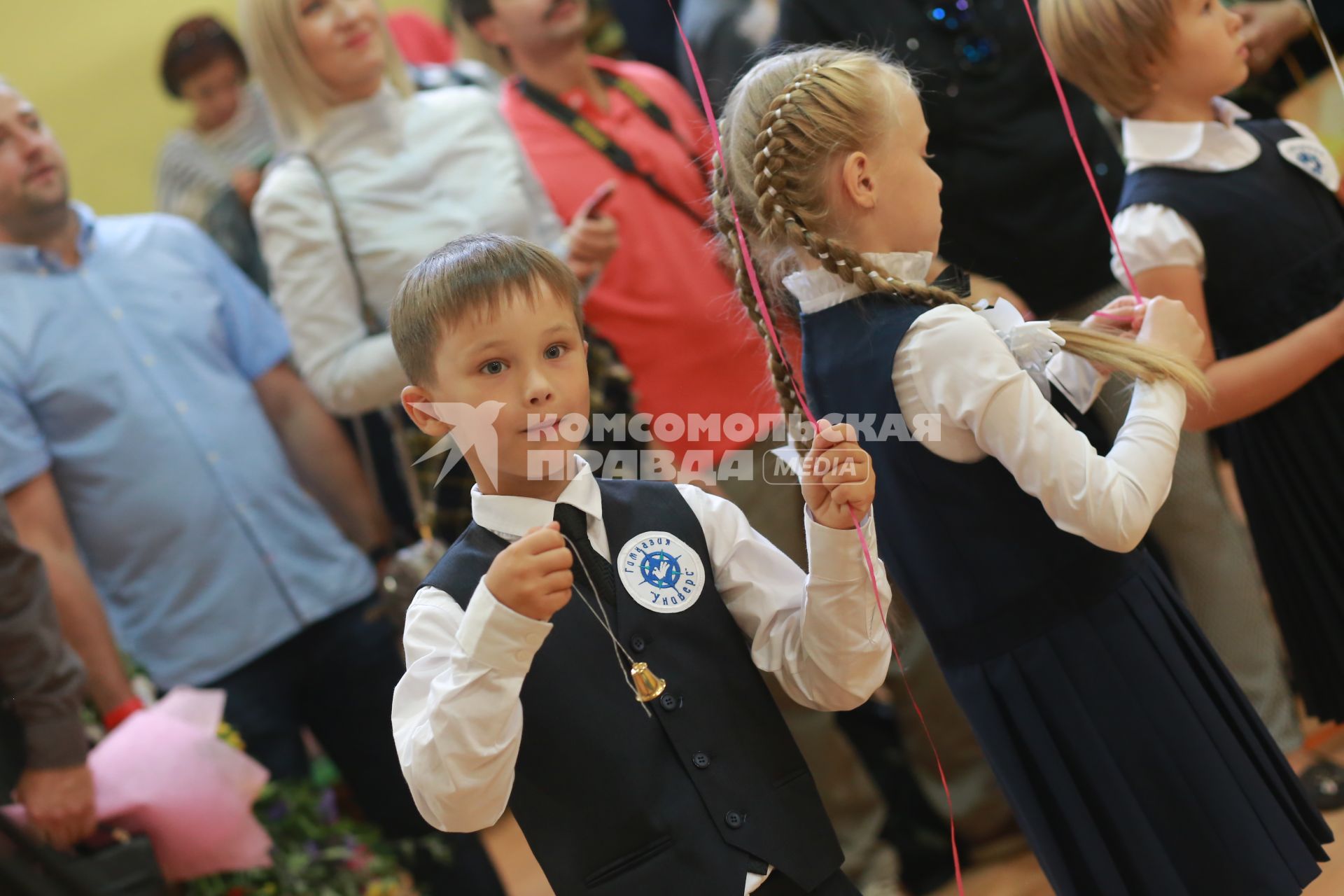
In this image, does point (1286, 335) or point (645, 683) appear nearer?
point (645, 683)

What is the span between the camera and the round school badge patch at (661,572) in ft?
3.85

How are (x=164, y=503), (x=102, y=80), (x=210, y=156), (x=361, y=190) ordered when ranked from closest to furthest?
(x=361, y=190) < (x=164, y=503) < (x=210, y=156) < (x=102, y=80)

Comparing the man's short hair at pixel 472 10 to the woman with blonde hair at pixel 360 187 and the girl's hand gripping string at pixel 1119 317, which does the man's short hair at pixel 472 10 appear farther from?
the girl's hand gripping string at pixel 1119 317

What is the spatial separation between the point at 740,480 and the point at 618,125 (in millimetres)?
733

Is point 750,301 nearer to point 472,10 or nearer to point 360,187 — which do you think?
point 360,187

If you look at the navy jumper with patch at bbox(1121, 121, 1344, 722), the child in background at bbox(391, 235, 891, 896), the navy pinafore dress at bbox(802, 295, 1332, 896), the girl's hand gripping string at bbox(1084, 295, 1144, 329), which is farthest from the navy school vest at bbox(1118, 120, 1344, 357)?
the child in background at bbox(391, 235, 891, 896)

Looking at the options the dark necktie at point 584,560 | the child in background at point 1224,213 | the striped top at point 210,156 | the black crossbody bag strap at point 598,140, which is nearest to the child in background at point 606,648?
the dark necktie at point 584,560

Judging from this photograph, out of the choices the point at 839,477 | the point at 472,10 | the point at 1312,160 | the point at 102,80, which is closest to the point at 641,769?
the point at 839,477

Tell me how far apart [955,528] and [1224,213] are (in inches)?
25.4

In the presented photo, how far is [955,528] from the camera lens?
1.33 metres

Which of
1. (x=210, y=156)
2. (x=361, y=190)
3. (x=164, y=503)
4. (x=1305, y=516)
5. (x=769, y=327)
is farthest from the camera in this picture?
(x=210, y=156)

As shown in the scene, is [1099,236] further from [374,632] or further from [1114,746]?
[374,632]

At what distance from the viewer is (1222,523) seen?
212 centimetres

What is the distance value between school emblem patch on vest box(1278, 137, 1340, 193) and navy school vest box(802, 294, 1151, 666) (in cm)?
68
